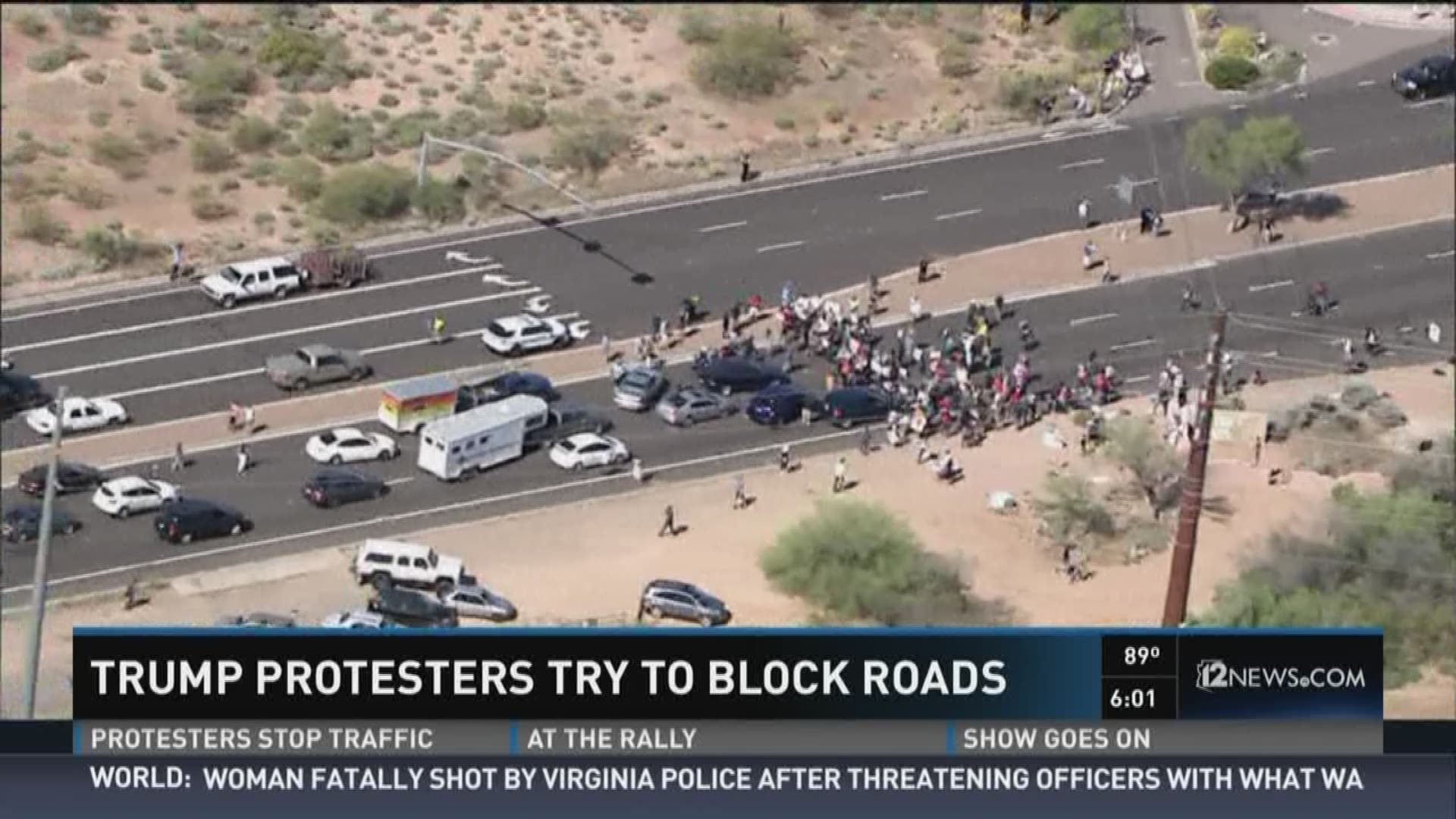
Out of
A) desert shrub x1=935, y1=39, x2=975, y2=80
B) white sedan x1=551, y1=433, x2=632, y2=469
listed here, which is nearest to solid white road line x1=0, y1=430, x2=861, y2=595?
white sedan x1=551, y1=433, x2=632, y2=469

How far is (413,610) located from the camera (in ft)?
249

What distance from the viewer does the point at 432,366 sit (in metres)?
90.9

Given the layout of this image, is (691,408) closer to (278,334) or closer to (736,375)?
(736,375)

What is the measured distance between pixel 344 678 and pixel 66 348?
42.7m

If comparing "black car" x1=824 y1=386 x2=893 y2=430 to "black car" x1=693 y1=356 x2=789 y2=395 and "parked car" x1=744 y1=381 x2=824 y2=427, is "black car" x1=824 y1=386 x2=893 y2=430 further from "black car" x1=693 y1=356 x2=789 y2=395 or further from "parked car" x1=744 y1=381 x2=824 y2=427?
"black car" x1=693 y1=356 x2=789 y2=395

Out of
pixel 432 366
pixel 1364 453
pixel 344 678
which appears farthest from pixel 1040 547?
pixel 344 678

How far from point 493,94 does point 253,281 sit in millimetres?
16309

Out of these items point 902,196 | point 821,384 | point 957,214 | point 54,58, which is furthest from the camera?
point 54,58

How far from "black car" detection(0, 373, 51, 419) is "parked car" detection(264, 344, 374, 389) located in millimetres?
6023

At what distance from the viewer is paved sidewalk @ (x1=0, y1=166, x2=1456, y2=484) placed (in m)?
86.2

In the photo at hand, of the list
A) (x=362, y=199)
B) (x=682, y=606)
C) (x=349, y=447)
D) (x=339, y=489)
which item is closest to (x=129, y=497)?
(x=339, y=489)

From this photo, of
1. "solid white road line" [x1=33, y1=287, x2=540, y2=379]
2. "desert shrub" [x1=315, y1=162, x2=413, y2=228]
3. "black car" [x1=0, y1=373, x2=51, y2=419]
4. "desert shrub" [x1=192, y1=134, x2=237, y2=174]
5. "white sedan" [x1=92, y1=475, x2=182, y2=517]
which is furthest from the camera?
"desert shrub" [x1=192, y1=134, x2=237, y2=174]

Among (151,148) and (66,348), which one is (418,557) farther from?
(151,148)

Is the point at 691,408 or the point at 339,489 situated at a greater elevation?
the point at 691,408
